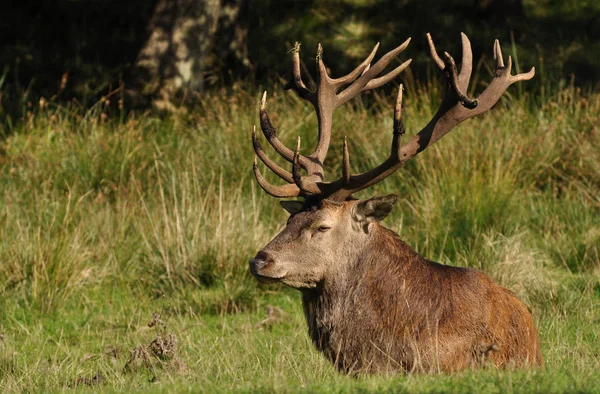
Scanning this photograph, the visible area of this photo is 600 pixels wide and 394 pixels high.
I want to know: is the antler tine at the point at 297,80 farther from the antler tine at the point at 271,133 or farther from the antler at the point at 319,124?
the antler tine at the point at 271,133

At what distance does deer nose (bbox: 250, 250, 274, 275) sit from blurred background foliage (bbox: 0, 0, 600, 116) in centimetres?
979

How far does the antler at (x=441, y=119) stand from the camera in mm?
6449

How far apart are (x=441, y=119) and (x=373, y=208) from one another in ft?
2.44

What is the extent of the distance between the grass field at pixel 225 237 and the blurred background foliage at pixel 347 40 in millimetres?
3211

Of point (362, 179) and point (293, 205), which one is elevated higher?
point (362, 179)

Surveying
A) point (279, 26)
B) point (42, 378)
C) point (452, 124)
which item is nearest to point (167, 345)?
point (42, 378)

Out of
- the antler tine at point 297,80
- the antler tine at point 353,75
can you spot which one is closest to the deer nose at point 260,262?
the antler tine at point 297,80

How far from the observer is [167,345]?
7.34 m

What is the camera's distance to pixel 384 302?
20.7 ft

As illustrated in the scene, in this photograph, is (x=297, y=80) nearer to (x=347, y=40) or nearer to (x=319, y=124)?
(x=319, y=124)

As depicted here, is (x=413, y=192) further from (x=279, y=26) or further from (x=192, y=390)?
(x=279, y=26)

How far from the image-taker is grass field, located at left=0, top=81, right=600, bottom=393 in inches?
286

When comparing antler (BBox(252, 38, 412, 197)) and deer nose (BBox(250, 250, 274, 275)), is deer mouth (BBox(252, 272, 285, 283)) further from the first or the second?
antler (BBox(252, 38, 412, 197))

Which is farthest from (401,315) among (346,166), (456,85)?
(456,85)
